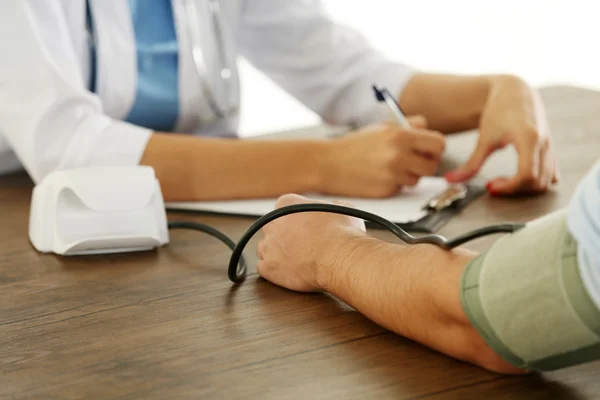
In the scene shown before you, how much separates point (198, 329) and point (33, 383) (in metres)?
0.14

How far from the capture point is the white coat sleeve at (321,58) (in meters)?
1.44

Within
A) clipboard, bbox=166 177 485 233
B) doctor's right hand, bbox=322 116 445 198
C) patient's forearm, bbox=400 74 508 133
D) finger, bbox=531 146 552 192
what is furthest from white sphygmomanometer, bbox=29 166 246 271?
patient's forearm, bbox=400 74 508 133

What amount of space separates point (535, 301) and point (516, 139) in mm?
607

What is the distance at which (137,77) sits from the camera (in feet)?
3.99

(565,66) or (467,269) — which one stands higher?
(467,269)

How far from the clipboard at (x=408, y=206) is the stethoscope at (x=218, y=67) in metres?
0.35

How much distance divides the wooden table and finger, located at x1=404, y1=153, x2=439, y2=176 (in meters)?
0.17

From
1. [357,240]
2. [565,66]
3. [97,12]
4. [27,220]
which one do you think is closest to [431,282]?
[357,240]

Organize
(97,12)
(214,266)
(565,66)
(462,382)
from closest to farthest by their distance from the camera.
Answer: (462,382), (214,266), (97,12), (565,66)

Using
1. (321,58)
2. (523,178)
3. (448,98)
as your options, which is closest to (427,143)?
(523,178)

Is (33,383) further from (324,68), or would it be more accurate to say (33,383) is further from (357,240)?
(324,68)

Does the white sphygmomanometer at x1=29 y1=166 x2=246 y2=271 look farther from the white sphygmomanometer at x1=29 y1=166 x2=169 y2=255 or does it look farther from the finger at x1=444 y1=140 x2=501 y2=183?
A: the finger at x1=444 y1=140 x2=501 y2=183

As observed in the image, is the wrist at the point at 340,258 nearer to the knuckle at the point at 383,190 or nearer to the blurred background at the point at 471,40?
the knuckle at the point at 383,190

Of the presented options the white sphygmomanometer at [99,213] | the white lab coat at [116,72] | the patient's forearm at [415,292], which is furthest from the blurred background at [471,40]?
the patient's forearm at [415,292]
